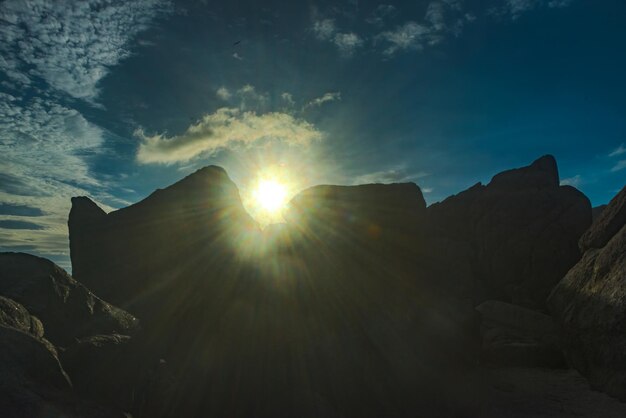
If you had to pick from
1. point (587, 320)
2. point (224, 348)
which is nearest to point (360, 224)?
point (224, 348)

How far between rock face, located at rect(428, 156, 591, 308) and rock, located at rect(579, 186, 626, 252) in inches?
733

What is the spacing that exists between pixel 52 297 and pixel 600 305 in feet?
82.6

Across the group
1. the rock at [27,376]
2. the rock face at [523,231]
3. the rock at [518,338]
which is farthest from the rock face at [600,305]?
the rock at [27,376]

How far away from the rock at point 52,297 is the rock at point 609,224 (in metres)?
27.9

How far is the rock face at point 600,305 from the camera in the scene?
16.2 meters

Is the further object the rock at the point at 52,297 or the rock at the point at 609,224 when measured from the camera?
the rock at the point at 609,224

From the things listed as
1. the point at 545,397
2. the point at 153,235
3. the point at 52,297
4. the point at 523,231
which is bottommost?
the point at 545,397

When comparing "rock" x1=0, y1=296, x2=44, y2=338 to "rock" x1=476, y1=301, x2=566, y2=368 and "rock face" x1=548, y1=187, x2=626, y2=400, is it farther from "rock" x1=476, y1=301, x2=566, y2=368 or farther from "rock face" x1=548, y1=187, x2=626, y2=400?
"rock" x1=476, y1=301, x2=566, y2=368

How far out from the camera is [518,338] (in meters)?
26.4

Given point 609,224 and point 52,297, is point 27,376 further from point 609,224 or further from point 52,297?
point 609,224

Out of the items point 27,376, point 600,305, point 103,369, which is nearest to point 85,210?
point 103,369

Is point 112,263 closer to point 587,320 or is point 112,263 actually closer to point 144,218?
point 144,218

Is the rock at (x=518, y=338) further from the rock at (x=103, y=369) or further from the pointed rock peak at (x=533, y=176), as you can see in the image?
the pointed rock peak at (x=533, y=176)

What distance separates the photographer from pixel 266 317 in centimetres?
1762
